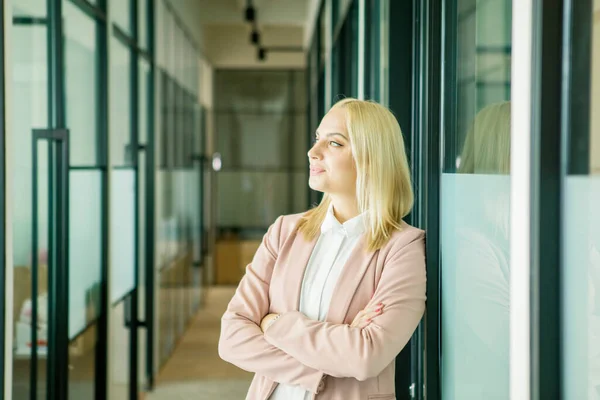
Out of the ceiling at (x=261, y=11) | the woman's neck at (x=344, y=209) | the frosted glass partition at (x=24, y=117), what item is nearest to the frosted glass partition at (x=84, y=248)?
the frosted glass partition at (x=24, y=117)

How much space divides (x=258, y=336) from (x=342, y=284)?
0.78ft

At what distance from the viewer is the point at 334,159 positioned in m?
1.69

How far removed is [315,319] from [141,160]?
12.1ft

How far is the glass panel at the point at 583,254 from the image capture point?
3.08 ft

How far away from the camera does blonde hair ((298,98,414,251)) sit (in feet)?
5.37

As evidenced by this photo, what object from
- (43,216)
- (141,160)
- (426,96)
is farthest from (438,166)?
(141,160)

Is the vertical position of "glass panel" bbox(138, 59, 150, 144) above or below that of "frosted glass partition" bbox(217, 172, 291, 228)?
above

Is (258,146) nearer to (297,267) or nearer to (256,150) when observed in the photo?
(256,150)

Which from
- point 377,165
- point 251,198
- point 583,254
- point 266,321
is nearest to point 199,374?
point 266,321

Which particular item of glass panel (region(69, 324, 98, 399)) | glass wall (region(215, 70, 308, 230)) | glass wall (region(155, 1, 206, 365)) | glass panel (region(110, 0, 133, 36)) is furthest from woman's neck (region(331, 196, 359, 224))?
glass wall (region(215, 70, 308, 230))

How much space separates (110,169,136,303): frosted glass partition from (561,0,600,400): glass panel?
3.26 metres

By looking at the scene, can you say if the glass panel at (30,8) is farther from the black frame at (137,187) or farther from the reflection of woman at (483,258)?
the reflection of woman at (483,258)

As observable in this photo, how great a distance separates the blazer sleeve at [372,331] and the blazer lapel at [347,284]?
0.14 ft

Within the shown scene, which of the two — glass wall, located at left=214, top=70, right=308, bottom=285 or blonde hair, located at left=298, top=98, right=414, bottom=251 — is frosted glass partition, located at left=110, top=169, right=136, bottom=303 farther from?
glass wall, located at left=214, top=70, right=308, bottom=285
